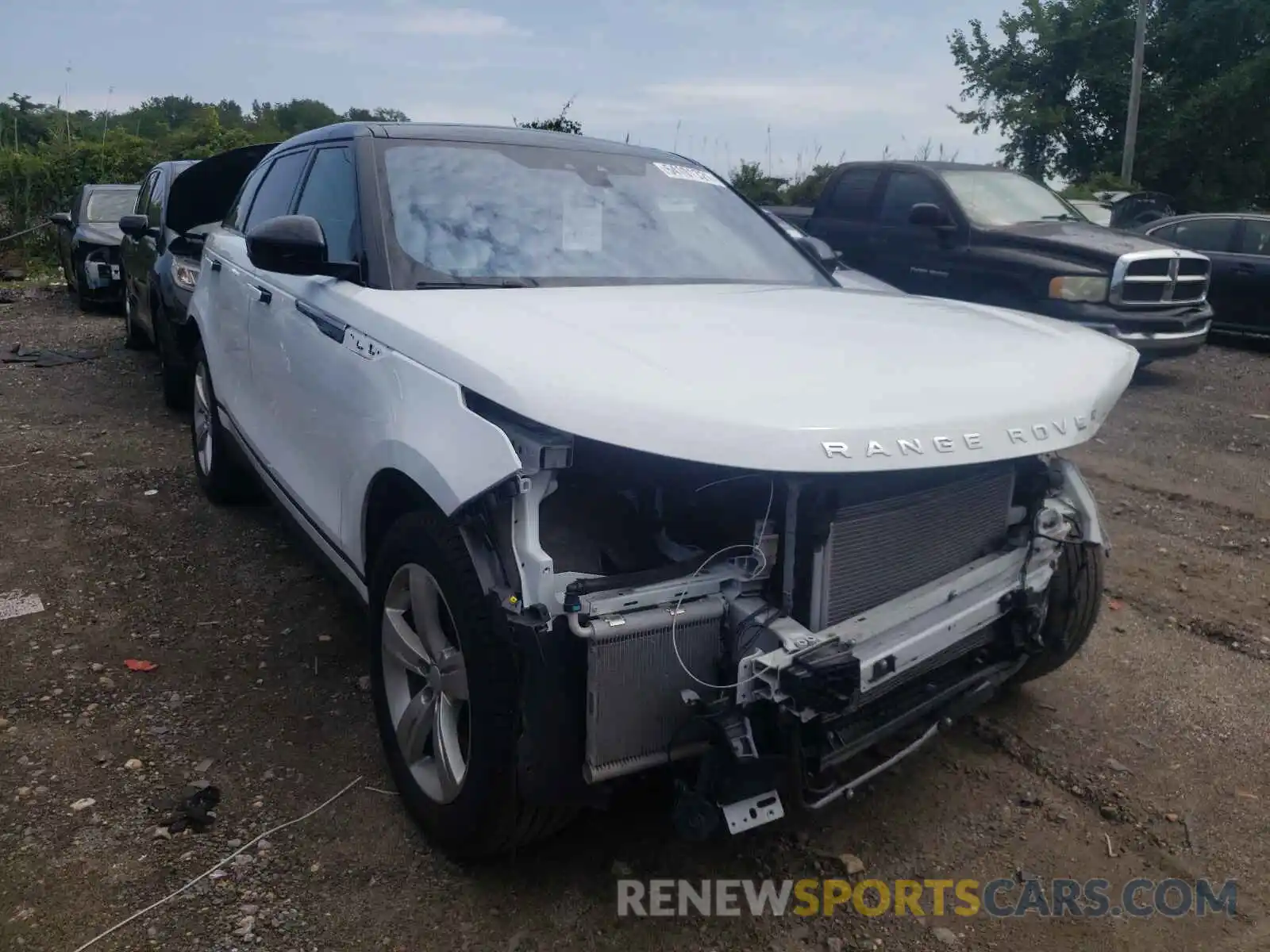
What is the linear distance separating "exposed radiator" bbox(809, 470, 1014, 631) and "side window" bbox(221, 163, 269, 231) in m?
3.74

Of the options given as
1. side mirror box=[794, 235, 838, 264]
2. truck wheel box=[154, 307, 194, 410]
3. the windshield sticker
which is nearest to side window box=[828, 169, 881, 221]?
side mirror box=[794, 235, 838, 264]

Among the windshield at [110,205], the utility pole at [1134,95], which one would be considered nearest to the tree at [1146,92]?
the utility pole at [1134,95]

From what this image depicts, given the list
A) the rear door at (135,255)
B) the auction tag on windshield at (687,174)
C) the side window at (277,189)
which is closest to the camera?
the auction tag on windshield at (687,174)

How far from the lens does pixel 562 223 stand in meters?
3.48

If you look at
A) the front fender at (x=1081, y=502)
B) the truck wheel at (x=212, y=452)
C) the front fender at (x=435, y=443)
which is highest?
the front fender at (x=435, y=443)

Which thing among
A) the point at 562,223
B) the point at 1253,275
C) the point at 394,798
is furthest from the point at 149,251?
the point at 1253,275

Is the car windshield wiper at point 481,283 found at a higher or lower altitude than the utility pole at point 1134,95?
lower

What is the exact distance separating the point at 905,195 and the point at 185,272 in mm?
6395

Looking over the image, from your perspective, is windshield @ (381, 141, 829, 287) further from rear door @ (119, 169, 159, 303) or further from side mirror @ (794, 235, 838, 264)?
rear door @ (119, 169, 159, 303)

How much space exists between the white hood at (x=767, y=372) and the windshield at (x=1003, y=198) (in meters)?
6.65

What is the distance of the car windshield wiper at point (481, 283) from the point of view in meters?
3.07

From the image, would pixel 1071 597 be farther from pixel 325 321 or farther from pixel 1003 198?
pixel 1003 198

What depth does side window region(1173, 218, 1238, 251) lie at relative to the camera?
11.4 meters

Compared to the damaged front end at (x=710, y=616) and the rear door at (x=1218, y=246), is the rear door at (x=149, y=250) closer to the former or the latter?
the damaged front end at (x=710, y=616)
